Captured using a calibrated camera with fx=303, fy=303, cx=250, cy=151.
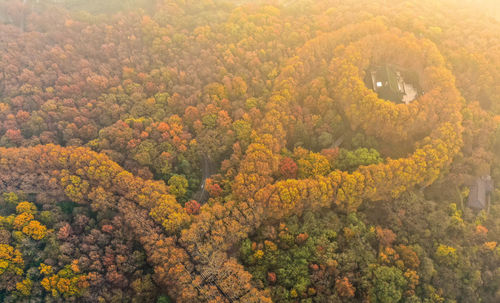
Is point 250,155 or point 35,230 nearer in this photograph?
point 35,230

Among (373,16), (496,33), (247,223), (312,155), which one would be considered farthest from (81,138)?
(496,33)

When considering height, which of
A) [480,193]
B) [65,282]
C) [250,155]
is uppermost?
[250,155]

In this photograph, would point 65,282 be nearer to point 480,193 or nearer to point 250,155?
point 250,155

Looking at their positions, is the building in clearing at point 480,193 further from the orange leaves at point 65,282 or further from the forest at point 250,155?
the orange leaves at point 65,282

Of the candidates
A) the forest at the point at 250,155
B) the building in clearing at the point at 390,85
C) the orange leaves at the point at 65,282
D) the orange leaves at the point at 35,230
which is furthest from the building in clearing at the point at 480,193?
the orange leaves at the point at 35,230

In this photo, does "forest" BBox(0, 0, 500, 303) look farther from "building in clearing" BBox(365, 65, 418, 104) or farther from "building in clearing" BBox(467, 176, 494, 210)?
"building in clearing" BBox(365, 65, 418, 104)

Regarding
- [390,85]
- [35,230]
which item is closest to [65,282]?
[35,230]

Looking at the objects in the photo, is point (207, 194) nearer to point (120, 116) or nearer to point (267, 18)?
point (120, 116)
